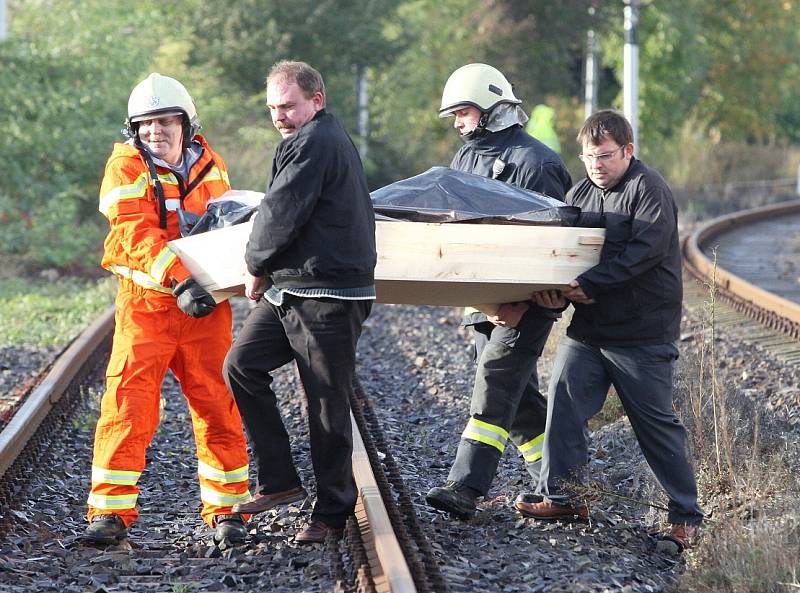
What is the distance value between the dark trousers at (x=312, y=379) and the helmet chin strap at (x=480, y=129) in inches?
45.8

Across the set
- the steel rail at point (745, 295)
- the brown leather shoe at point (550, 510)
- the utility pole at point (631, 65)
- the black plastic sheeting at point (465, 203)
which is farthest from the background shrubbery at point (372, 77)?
the brown leather shoe at point (550, 510)

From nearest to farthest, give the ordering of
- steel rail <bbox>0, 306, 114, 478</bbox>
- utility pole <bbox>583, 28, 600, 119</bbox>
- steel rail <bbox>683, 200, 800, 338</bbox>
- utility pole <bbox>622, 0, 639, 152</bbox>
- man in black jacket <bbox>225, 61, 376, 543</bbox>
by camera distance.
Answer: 1. man in black jacket <bbox>225, 61, 376, 543</bbox>
2. steel rail <bbox>0, 306, 114, 478</bbox>
3. steel rail <bbox>683, 200, 800, 338</bbox>
4. utility pole <bbox>622, 0, 639, 152</bbox>
5. utility pole <bbox>583, 28, 600, 119</bbox>

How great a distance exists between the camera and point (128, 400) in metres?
5.55

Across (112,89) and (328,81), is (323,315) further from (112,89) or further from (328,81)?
(328,81)

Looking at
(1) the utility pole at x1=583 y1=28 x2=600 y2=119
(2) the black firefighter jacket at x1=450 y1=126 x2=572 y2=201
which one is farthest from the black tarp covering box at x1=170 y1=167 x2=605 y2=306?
(1) the utility pole at x1=583 y1=28 x2=600 y2=119

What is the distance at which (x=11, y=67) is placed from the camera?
60.5ft

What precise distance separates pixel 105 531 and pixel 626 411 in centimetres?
238

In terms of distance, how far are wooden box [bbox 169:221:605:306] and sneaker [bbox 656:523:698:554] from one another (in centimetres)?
119

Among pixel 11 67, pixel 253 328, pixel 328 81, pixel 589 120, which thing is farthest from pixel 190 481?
pixel 328 81

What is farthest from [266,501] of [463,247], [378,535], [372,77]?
[372,77]

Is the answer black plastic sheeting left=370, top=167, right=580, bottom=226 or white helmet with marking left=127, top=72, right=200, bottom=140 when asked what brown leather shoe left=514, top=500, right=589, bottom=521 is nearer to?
black plastic sheeting left=370, top=167, right=580, bottom=226

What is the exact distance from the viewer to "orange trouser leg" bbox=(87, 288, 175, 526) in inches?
218

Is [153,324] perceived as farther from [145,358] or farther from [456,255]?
[456,255]

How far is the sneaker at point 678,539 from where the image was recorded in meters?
5.45
